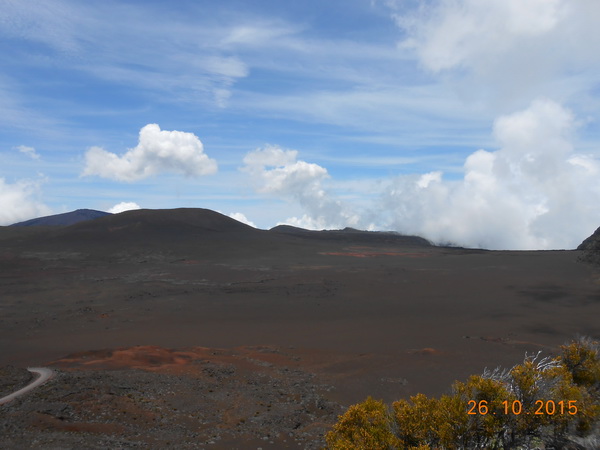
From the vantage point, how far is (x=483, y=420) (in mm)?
5215

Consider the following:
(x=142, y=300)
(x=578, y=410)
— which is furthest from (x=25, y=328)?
(x=578, y=410)

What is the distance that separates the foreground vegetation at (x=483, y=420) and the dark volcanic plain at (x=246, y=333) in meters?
4.10

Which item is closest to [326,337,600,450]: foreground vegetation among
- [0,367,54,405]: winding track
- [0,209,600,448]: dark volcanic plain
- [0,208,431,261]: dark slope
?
[0,209,600,448]: dark volcanic plain

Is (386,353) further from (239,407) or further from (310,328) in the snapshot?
(239,407)

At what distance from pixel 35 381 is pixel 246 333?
8639 mm

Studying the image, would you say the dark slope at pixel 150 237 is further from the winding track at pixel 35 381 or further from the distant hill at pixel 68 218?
the distant hill at pixel 68 218

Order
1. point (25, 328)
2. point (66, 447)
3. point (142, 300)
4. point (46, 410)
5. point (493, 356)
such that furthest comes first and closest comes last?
point (142, 300) < point (25, 328) < point (493, 356) < point (46, 410) < point (66, 447)

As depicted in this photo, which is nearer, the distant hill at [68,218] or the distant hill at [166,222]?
the distant hill at [166,222]

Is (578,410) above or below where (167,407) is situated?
above

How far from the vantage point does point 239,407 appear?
10609 mm

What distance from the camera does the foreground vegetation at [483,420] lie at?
510 centimetres

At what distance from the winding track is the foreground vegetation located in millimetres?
8139

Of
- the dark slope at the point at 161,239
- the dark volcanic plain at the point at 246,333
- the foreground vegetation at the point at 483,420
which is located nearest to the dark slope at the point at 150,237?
the dark slope at the point at 161,239

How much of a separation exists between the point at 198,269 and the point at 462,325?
837 inches
